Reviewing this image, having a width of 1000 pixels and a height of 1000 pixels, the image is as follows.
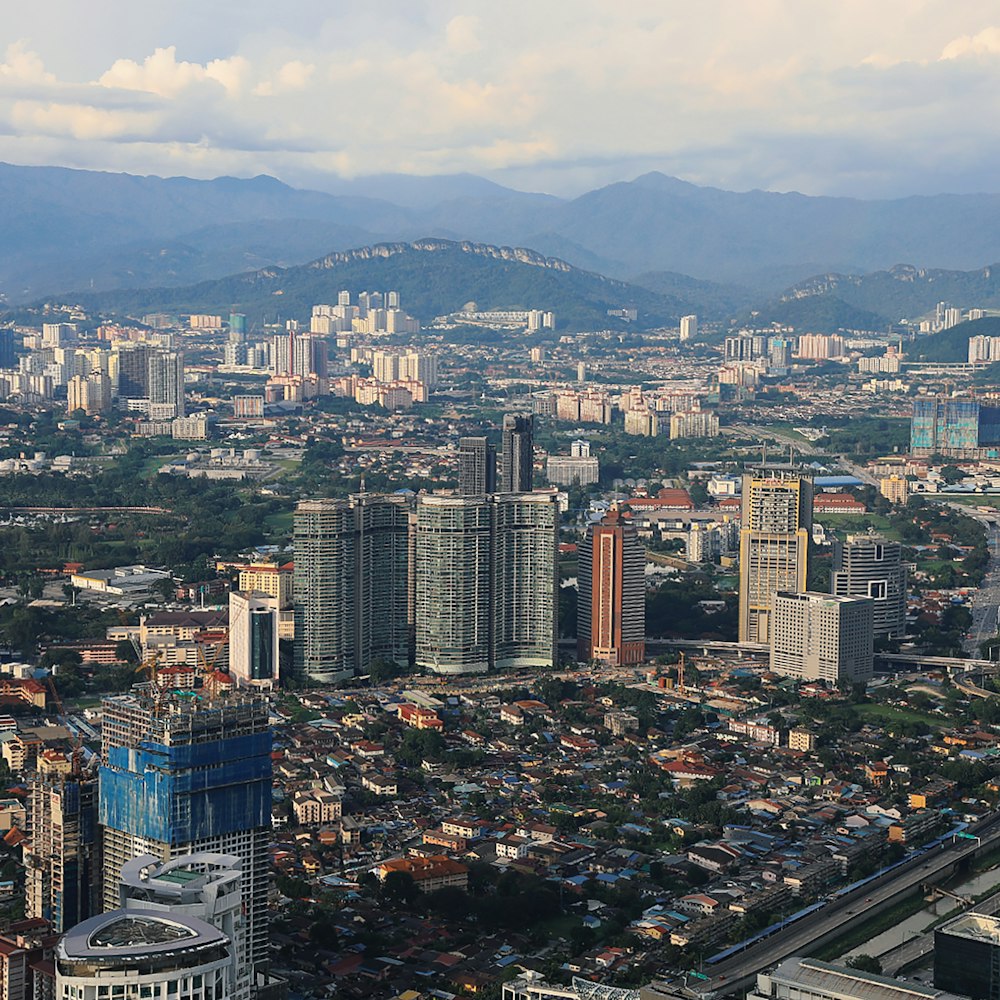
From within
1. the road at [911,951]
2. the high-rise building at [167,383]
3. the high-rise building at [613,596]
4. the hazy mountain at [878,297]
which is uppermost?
the hazy mountain at [878,297]

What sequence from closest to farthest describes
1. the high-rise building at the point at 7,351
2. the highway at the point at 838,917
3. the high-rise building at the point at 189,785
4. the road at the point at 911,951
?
the high-rise building at the point at 189,785
the highway at the point at 838,917
the road at the point at 911,951
the high-rise building at the point at 7,351

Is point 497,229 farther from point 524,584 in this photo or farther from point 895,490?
point 524,584

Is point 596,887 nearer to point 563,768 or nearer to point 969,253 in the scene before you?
point 563,768

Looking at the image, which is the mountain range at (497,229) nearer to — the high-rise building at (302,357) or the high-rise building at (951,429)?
the high-rise building at (302,357)

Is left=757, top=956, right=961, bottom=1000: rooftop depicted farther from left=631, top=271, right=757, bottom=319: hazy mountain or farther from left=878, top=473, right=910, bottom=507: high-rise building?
left=631, top=271, right=757, bottom=319: hazy mountain

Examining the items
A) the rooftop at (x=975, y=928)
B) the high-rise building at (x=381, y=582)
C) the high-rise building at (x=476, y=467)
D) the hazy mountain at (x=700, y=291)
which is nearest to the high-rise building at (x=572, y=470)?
the high-rise building at (x=476, y=467)

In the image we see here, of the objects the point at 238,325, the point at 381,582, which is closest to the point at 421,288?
the point at 238,325

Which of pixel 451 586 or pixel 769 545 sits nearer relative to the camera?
pixel 451 586
